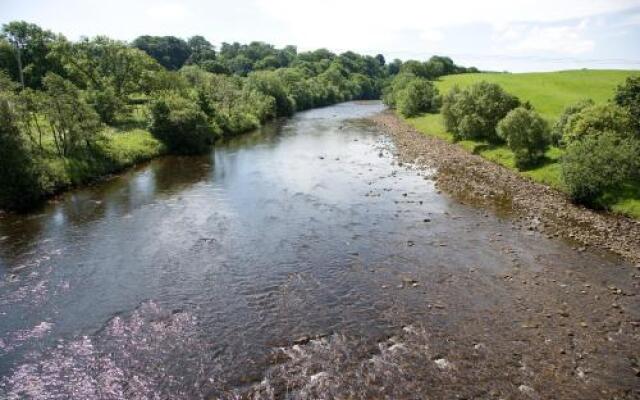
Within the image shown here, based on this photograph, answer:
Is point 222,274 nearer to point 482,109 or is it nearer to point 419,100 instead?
point 482,109

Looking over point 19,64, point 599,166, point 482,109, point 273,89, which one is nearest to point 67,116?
point 19,64

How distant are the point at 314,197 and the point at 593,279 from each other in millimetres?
24232

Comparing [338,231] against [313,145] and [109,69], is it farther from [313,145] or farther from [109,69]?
[109,69]

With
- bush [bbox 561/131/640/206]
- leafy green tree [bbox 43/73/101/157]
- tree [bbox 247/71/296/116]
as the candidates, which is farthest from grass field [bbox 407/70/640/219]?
leafy green tree [bbox 43/73/101/157]

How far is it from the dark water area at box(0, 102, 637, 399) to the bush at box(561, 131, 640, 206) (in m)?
8.64

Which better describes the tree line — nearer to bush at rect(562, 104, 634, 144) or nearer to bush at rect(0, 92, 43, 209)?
bush at rect(562, 104, 634, 144)

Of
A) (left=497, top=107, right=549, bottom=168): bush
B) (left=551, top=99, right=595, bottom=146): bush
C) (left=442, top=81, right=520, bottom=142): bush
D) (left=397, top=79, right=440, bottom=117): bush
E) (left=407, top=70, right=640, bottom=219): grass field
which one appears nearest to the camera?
(left=407, top=70, right=640, bottom=219): grass field

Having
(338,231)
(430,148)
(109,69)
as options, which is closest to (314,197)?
(338,231)

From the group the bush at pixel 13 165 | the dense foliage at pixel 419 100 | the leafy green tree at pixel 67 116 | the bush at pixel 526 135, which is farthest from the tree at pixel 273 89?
the bush at pixel 13 165

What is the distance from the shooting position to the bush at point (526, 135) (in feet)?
169

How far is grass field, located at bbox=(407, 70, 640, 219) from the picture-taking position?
39.7 metres

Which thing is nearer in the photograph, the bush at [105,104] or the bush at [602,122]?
the bush at [602,122]

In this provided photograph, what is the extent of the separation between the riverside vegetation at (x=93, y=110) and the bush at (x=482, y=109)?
39.6 m

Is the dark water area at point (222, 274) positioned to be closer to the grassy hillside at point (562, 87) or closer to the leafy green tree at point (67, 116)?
the leafy green tree at point (67, 116)
